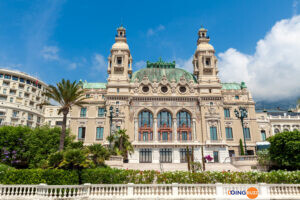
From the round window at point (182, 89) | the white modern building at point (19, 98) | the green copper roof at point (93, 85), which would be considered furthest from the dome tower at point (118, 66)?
the white modern building at point (19, 98)

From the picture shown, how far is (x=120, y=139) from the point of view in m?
37.9

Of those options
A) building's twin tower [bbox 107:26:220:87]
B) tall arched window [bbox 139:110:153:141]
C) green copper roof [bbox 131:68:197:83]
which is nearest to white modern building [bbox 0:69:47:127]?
building's twin tower [bbox 107:26:220:87]

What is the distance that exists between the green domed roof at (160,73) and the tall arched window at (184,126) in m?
9.76

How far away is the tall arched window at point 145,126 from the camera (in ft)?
159

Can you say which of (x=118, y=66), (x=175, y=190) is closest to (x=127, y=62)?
(x=118, y=66)

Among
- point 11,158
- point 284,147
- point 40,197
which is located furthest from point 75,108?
point 284,147

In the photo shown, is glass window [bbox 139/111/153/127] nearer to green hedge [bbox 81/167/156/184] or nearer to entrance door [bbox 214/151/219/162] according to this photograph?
entrance door [bbox 214/151/219/162]

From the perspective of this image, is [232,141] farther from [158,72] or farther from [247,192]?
[247,192]

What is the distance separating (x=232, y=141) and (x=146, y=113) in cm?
2206

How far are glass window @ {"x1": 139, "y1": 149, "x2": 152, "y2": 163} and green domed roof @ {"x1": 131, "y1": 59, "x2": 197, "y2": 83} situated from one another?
59.7ft

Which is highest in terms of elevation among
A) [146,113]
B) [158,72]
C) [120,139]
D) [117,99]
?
[158,72]

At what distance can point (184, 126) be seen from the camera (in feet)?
163

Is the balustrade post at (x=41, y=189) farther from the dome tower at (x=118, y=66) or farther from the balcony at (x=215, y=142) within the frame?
the balcony at (x=215, y=142)

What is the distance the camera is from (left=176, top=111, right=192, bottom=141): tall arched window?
48.9 m
